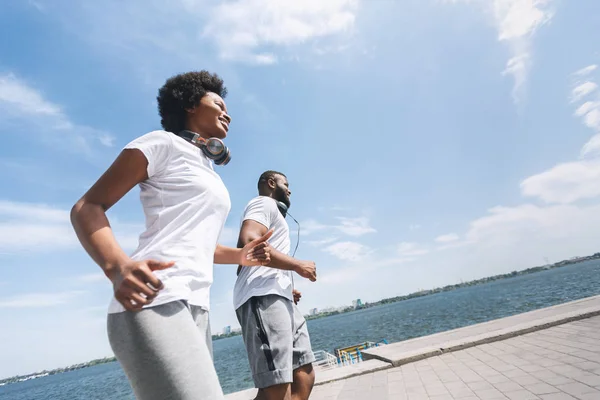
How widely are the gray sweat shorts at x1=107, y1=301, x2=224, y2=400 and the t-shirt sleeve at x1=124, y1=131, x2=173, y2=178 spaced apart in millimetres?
519

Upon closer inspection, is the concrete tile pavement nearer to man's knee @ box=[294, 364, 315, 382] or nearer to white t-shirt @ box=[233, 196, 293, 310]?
man's knee @ box=[294, 364, 315, 382]

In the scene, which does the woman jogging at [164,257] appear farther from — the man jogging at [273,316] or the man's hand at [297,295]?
the man's hand at [297,295]

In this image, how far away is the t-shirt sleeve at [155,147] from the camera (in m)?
1.25

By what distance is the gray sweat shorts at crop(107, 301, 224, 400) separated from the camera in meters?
1.02

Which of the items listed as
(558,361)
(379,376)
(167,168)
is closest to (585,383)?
(558,361)

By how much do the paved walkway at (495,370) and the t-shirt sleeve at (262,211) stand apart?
117 inches

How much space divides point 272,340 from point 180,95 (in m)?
1.61

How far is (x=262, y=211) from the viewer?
254cm

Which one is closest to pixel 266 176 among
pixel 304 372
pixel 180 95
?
pixel 180 95

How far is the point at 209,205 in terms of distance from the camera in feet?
4.66

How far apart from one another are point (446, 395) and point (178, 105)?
13.3 ft

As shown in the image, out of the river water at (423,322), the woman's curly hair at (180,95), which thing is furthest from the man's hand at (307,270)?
the river water at (423,322)

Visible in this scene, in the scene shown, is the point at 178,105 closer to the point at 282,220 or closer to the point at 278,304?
the point at 282,220

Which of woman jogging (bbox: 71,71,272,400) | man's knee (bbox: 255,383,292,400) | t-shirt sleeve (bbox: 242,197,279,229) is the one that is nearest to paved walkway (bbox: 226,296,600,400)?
man's knee (bbox: 255,383,292,400)
